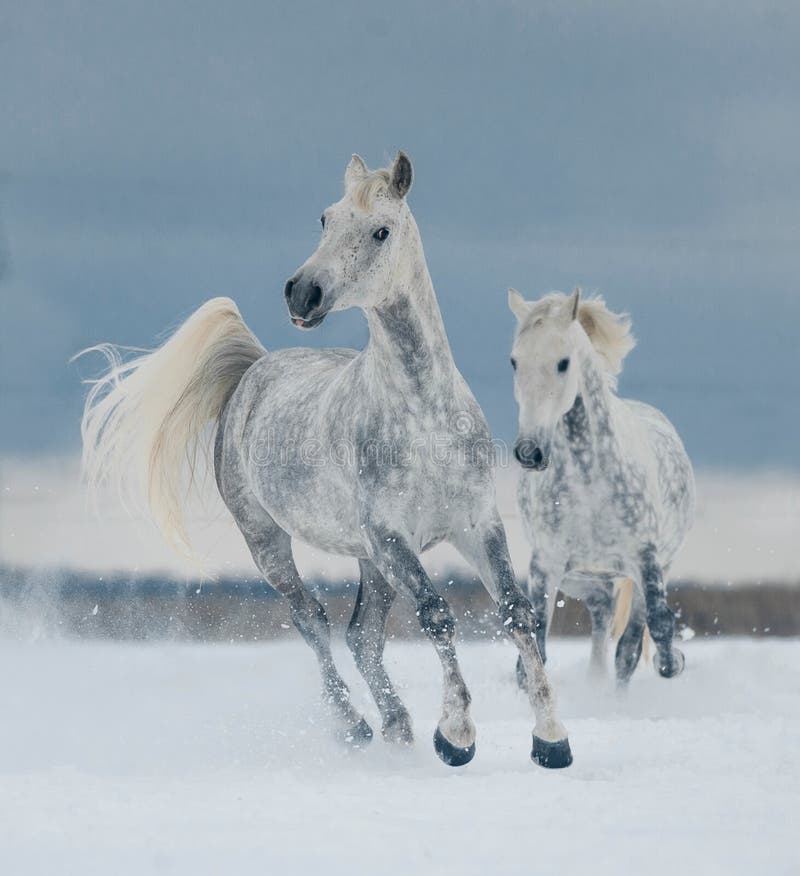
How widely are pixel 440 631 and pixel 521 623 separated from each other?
356mm

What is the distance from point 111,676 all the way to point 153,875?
6.24 m

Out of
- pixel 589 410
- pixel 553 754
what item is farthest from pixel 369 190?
pixel 553 754

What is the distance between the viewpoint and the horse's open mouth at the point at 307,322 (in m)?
4.94

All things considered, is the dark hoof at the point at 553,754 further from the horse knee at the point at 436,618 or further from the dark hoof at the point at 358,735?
the dark hoof at the point at 358,735

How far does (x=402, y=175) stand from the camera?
5.16 meters

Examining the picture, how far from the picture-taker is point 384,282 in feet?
16.8

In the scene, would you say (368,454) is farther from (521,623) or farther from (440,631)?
(521,623)

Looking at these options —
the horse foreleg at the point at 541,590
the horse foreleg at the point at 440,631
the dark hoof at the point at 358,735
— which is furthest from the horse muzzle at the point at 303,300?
the horse foreleg at the point at 541,590

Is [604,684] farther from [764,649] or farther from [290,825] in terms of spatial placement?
[290,825]

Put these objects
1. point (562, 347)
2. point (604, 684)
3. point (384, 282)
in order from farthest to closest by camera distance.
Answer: point (604, 684) → point (562, 347) → point (384, 282)

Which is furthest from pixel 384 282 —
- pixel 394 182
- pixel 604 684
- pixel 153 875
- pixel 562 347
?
pixel 604 684

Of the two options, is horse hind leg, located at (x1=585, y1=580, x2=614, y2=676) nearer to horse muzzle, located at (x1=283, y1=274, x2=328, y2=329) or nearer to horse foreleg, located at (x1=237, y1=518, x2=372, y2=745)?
horse foreleg, located at (x1=237, y1=518, x2=372, y2=745)

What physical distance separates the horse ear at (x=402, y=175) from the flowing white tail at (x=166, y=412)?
8.21 ft

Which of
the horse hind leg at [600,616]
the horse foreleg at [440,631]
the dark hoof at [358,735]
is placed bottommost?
the horse hind leg at [600,616]
